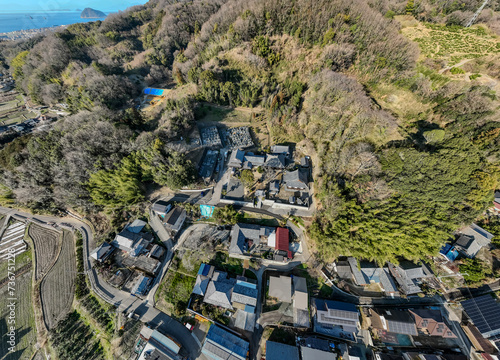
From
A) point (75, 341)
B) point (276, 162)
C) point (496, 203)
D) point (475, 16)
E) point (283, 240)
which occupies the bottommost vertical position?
point (75, 341)

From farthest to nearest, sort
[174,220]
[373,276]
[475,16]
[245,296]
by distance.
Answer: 1. [475,16]
2. [174,220]
3. [373,276]
4. [245,296]

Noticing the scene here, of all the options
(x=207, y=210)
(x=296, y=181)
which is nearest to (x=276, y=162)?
(x=296, y=181)

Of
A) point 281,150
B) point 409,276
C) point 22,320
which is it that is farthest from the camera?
point 281,150

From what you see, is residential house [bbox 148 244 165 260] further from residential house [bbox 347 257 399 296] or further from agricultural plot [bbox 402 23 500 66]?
agricultural plot [bbox 402 23 500 66]

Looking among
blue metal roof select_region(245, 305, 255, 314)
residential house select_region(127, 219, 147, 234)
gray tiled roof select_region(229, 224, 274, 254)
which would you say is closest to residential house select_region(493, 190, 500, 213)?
gray tiled roof select_region(229, 224, 274, 254)

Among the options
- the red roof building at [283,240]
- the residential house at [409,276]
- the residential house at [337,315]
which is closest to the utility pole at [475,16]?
the residential house at [409,276]

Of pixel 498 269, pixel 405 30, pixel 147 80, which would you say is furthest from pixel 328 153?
pixel 147 80

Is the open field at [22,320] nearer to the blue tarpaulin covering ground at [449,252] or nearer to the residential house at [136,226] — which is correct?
the residential house at [136,226]

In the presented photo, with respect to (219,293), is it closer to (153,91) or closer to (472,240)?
(472,240)
